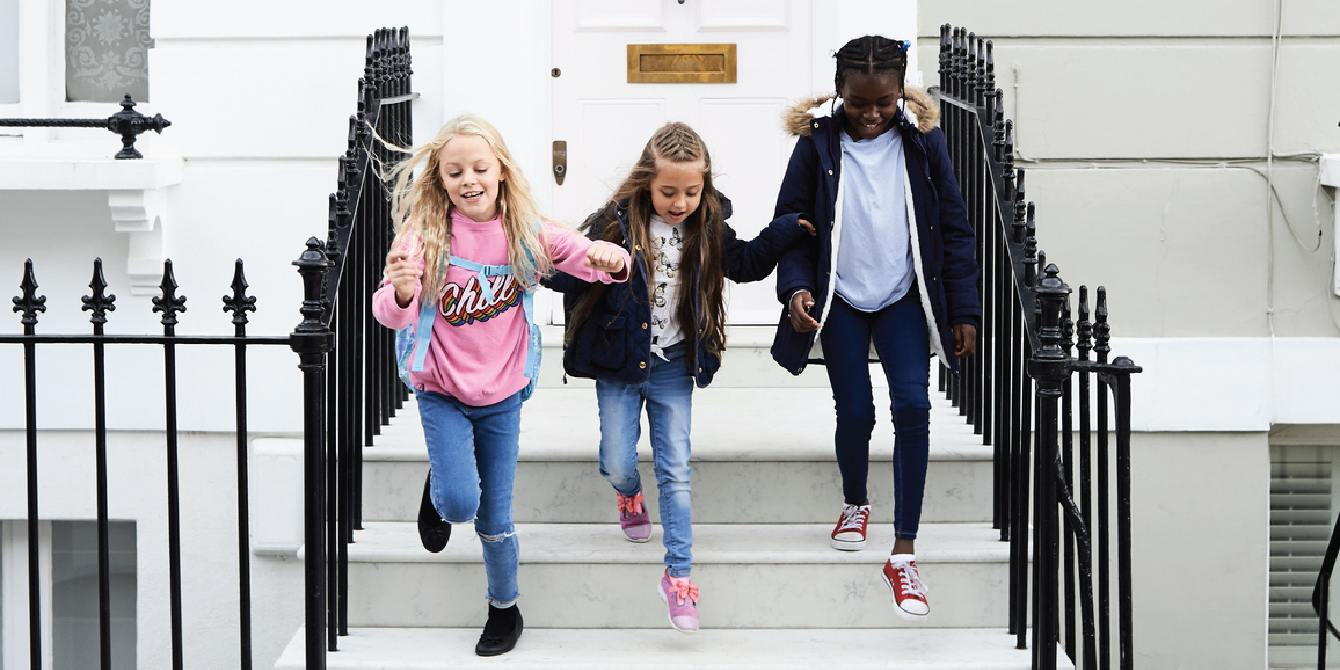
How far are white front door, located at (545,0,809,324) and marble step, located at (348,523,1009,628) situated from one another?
178 cm

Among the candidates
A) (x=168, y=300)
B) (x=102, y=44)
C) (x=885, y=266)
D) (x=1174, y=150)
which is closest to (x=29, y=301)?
(x=168, y=300)

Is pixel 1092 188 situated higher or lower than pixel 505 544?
higher

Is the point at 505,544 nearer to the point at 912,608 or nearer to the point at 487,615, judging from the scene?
the point at 487,615

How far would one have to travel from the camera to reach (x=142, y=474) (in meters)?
4.49

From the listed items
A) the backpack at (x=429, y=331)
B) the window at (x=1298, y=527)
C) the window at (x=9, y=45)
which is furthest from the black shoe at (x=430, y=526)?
the window at (x=1298, y=527)

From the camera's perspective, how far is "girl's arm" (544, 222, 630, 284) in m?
3.08

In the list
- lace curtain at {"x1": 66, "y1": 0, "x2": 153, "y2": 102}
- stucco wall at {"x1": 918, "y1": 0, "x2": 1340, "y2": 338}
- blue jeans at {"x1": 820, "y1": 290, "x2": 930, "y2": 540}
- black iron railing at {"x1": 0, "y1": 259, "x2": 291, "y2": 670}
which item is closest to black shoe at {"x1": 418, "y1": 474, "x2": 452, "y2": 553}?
black iron railing at {"x1": 0, "y1": 259, "x2": 291, "y2": 670}

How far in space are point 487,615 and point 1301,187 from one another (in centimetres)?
333

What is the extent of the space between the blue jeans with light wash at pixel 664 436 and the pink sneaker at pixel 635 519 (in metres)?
0.13

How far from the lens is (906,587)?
10.4ft

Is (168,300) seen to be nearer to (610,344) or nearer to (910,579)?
(610,344)

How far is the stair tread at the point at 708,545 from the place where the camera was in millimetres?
3373

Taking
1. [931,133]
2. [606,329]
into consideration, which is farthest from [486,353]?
[931,133]

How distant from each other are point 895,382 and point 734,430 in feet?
2.75
